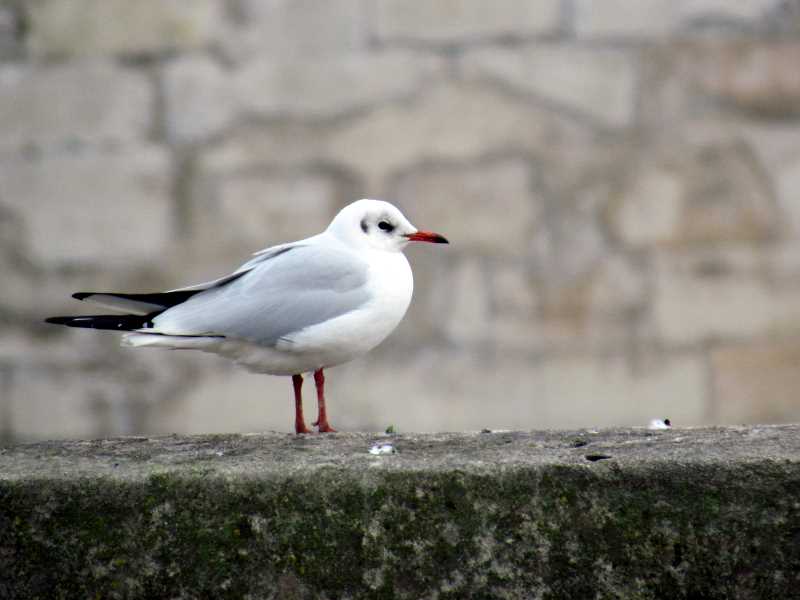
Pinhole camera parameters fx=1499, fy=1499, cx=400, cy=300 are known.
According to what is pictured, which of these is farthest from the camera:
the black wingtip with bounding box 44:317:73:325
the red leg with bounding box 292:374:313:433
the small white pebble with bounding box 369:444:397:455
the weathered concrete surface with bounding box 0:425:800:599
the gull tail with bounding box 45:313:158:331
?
the red leg with bounding box 292:374:313:433

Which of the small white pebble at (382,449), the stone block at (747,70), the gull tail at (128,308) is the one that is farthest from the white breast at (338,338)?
the stone block at (747,70)

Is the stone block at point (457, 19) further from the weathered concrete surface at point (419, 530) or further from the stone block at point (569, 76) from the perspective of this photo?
the weathered concrete surface at point (419, 530)

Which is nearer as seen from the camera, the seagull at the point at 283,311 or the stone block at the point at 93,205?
the seagull at the point at 283,311

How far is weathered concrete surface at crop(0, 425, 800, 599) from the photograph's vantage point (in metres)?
1.96

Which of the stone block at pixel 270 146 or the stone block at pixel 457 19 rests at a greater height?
the stone block at pixel 457 19

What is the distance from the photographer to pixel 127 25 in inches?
165

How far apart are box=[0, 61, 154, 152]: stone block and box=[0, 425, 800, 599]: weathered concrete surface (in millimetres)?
2322

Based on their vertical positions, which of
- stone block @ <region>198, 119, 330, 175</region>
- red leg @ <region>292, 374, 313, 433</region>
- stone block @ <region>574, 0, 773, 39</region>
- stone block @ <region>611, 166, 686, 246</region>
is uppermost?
stone block @ <region>574, 0, 773, 39</region>

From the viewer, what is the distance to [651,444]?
2.13 metres

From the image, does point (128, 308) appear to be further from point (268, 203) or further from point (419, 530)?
point (268, 203)

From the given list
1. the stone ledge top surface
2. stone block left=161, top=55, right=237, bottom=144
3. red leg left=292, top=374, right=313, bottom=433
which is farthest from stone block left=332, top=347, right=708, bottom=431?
the stone ledge top surface

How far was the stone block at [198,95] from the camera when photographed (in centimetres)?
419

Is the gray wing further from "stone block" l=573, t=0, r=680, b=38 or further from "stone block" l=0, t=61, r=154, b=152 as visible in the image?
"stone block" l=573, t=0, r=680, b=38

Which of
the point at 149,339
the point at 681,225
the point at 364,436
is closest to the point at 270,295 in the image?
the point at 149,339
